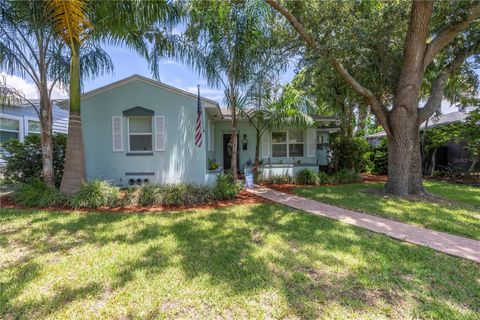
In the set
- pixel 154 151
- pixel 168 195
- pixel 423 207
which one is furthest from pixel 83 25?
pixel 423 207

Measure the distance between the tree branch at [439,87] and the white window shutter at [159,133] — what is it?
30.2 feet

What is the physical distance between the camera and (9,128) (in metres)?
12.1

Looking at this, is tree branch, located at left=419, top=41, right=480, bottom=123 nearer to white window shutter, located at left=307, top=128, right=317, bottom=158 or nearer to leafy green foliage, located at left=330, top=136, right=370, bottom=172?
leafy green foliage, located at left=330, top=136, right=370, bottom=172

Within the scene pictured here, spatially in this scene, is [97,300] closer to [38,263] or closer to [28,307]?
[28,307]

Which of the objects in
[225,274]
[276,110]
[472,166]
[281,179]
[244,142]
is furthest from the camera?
[244,142]

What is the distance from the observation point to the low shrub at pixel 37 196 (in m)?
6.95

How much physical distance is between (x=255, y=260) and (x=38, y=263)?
3275mm

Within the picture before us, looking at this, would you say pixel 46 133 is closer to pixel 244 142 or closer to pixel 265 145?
pixel 244 142

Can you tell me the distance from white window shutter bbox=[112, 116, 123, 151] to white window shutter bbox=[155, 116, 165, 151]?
1366 millimetres

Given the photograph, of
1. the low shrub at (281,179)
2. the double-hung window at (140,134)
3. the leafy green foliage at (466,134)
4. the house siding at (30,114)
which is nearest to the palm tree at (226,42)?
the double-hung window at (140,134)

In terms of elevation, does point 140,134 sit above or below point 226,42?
below

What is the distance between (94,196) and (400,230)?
7.76 metres

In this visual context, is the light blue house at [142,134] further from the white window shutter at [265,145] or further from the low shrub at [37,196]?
the white window shutter at [265,145]

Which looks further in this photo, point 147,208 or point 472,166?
point 472,166
